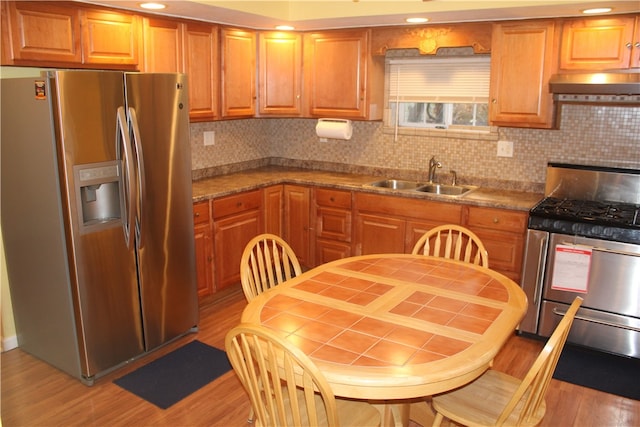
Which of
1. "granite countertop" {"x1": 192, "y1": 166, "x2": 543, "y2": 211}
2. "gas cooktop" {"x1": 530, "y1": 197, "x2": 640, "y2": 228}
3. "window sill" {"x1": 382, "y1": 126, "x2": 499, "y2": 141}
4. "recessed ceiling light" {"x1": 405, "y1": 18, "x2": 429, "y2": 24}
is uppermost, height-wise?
"recessed ceiling light" {"x1": 405, "y1": 18, "x2": 429, "y2": 24}

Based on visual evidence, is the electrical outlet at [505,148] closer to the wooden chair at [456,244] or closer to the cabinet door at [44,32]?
the wooden chair at [456,244]

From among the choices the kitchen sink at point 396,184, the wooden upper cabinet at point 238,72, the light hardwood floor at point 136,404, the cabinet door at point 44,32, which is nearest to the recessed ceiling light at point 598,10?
the kitchen sink at point 396,184

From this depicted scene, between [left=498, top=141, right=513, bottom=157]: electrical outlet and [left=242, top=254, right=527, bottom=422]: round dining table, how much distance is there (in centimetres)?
167

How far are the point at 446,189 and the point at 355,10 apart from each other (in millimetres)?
1522

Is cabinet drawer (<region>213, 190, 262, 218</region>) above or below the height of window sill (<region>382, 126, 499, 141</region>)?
below

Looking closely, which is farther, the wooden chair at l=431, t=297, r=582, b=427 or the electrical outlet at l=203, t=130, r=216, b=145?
the electrical outlet at l=203, t=130, r=216, b=145

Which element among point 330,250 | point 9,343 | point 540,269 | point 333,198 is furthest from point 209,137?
point 540,269

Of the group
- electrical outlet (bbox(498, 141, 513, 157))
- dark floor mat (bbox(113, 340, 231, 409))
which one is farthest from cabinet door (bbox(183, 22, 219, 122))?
electrical outlet (bbox(498, 141, 513, 157))

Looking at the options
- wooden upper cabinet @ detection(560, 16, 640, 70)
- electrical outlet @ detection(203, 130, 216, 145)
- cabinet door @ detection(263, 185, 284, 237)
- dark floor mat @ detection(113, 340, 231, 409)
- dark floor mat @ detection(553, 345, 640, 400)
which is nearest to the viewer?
dark floor mat @ detection(113, 340, 231, 409)

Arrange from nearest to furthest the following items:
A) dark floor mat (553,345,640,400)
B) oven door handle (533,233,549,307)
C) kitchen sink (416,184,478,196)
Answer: dark floor mat (553,345,640,400)
oven door handle (533,233,549,307)
kitchen sink (416,184,478,196)

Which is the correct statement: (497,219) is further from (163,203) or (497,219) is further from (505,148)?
(163,203)

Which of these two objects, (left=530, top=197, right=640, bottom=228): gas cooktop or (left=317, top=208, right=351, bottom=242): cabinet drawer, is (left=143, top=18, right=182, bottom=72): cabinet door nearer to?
(left=317, top=208, right=351, bottom=242): cabinet drawer

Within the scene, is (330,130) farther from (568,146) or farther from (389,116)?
(568,146)

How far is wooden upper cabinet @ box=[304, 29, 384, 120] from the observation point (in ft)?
14.0
